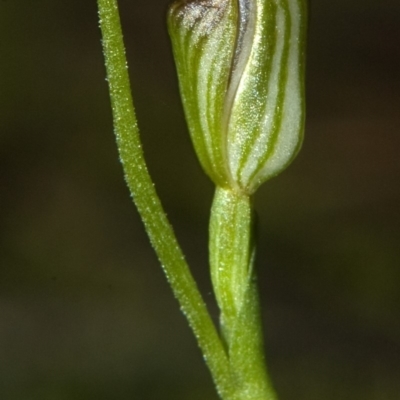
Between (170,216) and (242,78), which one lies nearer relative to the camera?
(242,78)

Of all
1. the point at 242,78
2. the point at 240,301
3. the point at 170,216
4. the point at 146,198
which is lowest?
the point at 170,216

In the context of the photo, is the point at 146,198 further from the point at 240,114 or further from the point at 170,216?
the point at 170,216

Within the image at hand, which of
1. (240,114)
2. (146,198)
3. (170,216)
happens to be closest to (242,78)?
(240,114)

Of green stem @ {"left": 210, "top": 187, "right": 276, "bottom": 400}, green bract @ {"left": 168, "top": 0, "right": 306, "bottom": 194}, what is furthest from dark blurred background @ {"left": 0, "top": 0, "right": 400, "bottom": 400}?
green bract @ {"left": 168, "top": 0, "right": 306, "bottom": 194}

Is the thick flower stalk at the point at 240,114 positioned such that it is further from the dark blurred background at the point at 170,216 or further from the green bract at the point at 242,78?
the dark blurred background at the point at 170,216

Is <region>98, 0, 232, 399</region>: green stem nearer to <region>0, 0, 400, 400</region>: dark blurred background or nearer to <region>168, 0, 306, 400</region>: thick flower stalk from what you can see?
<region>168, 0, 306, 400</region>: thick flower stalk
